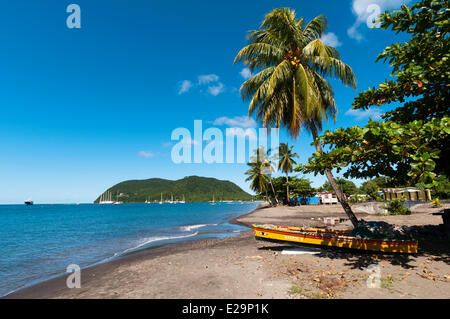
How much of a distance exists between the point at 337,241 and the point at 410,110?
562cm

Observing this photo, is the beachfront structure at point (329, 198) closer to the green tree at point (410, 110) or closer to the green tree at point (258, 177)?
the green tree at point (258, 177)

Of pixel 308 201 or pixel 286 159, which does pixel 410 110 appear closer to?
pixel 286 159

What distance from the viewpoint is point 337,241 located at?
8.59 m

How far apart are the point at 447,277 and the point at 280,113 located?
8845mm

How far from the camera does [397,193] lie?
41.7 m

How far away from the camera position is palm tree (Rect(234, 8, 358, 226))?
10.7 m

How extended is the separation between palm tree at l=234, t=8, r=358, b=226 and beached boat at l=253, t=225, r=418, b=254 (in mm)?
2470

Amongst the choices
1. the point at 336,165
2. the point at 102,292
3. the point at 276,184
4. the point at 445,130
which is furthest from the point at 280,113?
the point at 276,184

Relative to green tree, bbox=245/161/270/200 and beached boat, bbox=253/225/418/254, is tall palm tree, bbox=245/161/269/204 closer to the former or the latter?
green tree, bbox=245/161/270/200

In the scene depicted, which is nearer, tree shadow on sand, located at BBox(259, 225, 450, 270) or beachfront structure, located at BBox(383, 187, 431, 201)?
tree shadow on sand, located at BBox(259, 225, 450, 270)

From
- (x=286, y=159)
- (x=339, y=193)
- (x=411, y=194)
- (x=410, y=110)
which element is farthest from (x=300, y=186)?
(x=410, y=110)

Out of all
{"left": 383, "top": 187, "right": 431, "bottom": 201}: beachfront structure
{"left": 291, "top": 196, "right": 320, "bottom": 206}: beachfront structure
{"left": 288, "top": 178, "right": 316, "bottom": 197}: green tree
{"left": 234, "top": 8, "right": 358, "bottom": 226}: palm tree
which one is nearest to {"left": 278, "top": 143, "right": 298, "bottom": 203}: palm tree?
{"left": 288, "top": 178, "right": 316, "bottom": 197}: green tree

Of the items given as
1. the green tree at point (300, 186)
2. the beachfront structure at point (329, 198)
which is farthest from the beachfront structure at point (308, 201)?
the green tree at point (300, 186)
